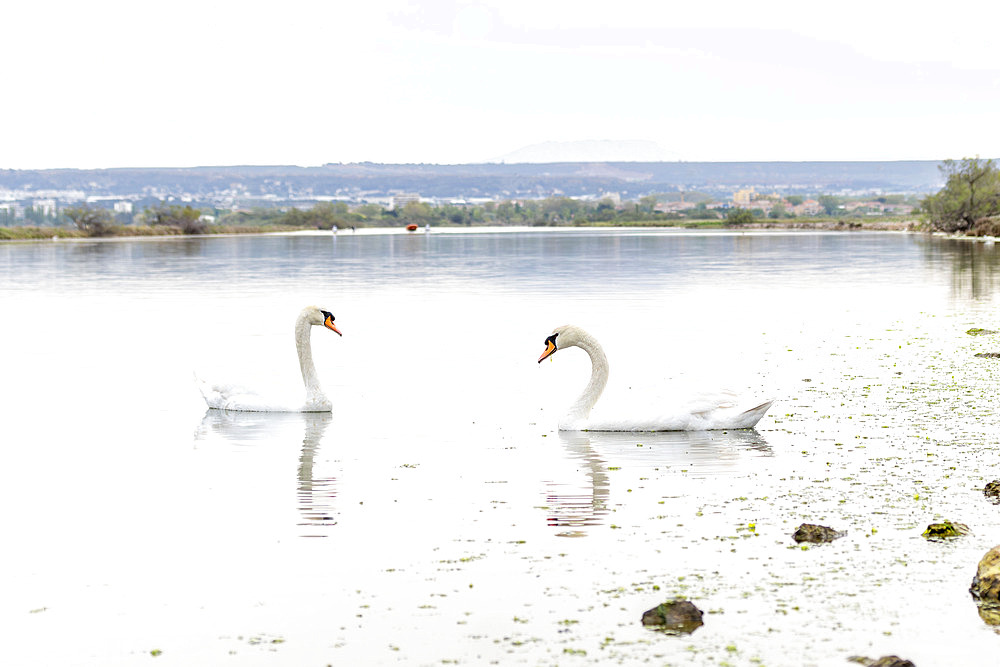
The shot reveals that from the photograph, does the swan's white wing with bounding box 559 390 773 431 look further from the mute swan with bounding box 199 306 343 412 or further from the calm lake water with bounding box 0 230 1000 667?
the mute swan with bounding box 199 306 343 412

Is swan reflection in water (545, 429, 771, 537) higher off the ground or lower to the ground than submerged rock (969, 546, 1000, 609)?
lower

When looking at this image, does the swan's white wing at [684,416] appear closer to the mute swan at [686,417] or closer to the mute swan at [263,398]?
the mute swan at [686,417]

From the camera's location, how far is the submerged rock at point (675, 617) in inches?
326

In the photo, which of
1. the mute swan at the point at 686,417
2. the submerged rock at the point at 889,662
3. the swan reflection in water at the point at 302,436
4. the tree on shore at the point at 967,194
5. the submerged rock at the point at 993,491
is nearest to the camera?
the submerged rock at the point at 889,662

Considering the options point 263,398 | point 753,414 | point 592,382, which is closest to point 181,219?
point 263,398

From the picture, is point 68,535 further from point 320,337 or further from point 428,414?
point 320,337

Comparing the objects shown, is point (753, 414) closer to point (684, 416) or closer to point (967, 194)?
point (684, 416)

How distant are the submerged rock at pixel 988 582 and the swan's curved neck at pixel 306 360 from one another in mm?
10485

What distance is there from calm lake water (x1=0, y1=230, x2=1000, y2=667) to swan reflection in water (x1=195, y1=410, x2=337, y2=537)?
0.26ft

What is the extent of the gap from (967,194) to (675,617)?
10265cm

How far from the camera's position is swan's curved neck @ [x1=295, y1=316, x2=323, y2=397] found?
17422 mm

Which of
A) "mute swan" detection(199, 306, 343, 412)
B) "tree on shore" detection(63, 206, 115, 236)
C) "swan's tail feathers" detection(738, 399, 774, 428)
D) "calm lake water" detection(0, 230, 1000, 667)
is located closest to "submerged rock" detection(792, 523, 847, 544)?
"calm lake water" detection(0, 230, 1000, 667)

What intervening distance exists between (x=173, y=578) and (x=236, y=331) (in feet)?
68.9

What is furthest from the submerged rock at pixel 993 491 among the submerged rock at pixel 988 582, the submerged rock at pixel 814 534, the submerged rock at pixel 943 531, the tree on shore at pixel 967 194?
the tree on shore at pixel 967 194
